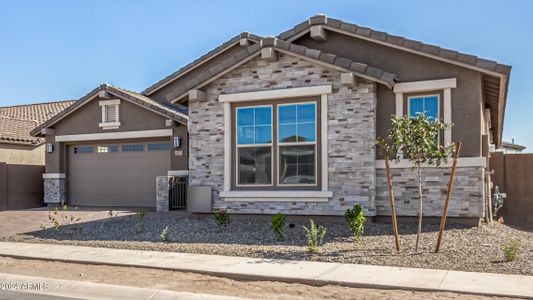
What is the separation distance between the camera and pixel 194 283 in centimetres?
877

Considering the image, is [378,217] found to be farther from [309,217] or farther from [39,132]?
[39,132]

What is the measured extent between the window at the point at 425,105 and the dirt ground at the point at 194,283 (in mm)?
6631

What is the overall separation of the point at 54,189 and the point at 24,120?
22.7 ft

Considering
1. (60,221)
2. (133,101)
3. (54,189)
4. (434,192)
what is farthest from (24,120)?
(434,192)

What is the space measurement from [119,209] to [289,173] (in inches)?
304

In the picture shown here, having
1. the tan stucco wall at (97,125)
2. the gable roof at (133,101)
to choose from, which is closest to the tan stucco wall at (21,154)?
the gable roof at (133,101)

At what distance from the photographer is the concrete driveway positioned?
15.4 metres

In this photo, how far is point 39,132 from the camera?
70.9 ft

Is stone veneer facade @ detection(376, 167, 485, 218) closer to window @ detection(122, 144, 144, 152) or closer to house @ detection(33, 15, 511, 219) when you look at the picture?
house @ detection(33, 15, 511, 219)

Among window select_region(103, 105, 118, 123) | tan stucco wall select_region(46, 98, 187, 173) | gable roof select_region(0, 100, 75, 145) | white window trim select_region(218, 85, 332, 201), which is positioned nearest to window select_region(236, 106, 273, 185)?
white window trim select_region(218, 85, 332, 201)

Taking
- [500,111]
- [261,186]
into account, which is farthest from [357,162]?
[500,111]

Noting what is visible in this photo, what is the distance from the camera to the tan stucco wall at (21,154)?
77.6 feet

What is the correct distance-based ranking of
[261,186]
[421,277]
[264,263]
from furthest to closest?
[261,186]
[264,263]
[421,277]

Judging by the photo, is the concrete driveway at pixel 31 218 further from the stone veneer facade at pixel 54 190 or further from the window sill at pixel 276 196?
the window sill at pixel 276 196
